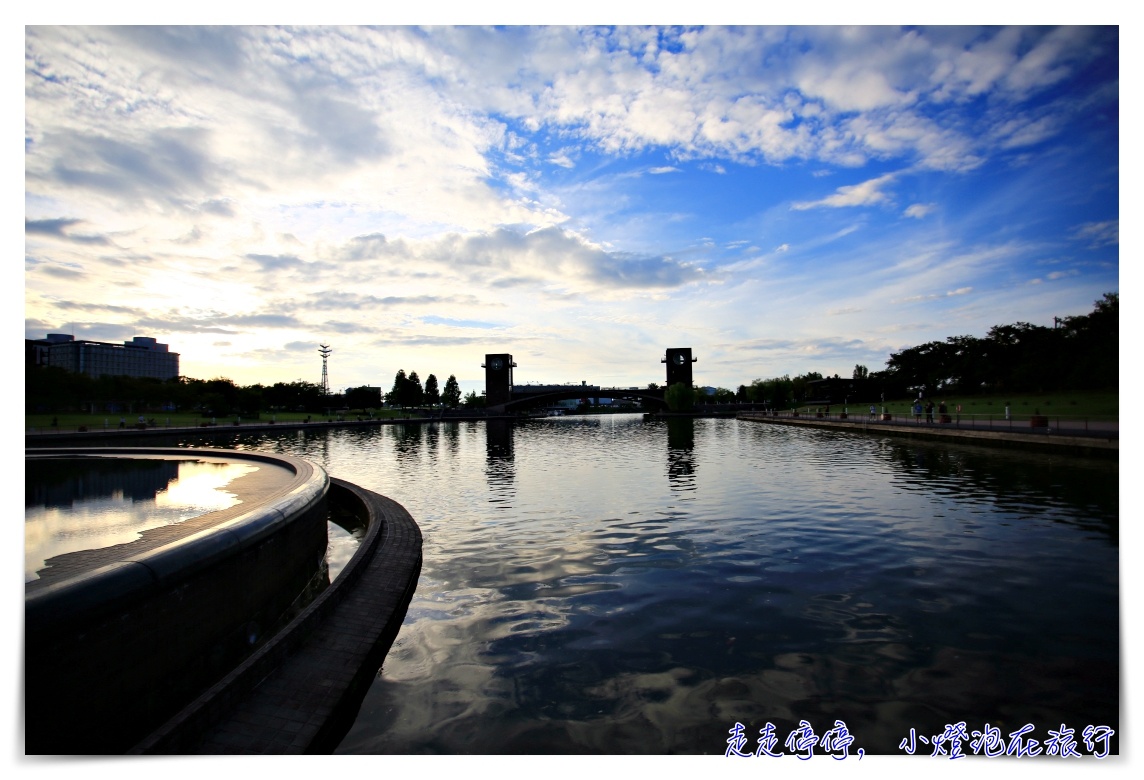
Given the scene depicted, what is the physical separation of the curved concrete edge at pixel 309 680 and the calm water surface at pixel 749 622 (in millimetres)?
313

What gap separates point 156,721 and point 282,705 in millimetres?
1159

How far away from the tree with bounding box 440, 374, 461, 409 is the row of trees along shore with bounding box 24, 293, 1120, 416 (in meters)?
16.2

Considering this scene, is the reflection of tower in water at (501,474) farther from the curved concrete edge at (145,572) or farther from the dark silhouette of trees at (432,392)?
the dark silhouette of trees at (432,392)

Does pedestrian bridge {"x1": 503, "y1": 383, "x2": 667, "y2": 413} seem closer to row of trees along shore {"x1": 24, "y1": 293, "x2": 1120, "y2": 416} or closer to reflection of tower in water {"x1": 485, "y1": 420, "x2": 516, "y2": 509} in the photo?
row of trees along shore {"x1": 24, "y1": 293, "x2": 1120, "y2": 416}

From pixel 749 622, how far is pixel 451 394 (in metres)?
166

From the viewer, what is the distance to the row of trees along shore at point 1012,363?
46.5 meters

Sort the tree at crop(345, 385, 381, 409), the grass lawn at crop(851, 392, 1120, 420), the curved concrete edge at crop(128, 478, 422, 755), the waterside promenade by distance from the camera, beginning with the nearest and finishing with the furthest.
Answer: the curved concrete edge at crop(128, 478, 422, 755), the waterside promenade, the grass lawn at crop(851, 392, 1120, 420), the tree at crop(345, 385, 381, 409)

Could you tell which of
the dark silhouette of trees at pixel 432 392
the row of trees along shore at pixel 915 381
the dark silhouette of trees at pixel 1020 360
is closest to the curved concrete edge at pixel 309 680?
the row of trees along shore at pixel 915 381

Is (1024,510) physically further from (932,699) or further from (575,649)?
(575,649)

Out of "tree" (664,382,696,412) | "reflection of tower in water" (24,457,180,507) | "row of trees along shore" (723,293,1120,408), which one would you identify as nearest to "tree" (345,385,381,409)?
"tree" (664,382,696,412)

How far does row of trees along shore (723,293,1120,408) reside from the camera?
4653 cm

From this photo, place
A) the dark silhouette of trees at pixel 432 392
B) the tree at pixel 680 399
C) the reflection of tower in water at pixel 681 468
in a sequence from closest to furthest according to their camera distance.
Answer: the reflection of tower in water at pixel 681 468
the tree at pixel 680 399
the dark silhouette of trees at pixel 432 392

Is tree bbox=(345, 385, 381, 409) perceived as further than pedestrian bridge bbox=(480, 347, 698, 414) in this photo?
No

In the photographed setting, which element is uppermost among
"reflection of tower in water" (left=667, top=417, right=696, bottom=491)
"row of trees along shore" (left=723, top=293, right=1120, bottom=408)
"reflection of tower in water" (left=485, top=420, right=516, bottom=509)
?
"row of trees along shore" (left=723, top=293, right=1120, bottom=408)
